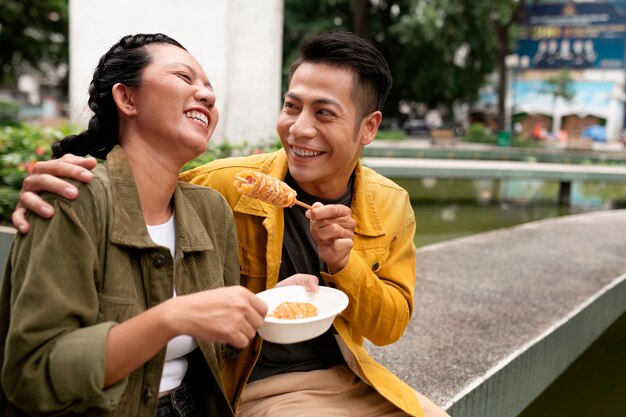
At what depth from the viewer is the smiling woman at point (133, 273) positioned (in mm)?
1376

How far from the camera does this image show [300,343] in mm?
2254

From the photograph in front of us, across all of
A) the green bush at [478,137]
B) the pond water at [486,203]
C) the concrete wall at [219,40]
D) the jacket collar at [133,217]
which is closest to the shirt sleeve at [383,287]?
the jacket collar at [133,217]

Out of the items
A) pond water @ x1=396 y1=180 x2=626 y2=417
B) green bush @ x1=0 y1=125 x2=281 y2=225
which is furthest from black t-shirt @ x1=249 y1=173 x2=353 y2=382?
green bush @ x1=0 y1=125 x2=281 y2=225

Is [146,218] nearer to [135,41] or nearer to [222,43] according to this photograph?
[135,41]

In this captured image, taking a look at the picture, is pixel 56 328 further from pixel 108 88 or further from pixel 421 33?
pixel 421 33

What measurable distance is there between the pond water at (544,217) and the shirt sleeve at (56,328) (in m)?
3.25

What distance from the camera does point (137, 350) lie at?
1.40 m

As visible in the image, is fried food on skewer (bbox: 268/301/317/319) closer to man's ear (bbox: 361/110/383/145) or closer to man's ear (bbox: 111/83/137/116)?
man's ear (bbox: 111/83/137/116)

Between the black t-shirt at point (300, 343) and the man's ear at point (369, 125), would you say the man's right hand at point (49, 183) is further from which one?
the man's ear at point (369, 125)

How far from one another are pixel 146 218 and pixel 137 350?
475mm

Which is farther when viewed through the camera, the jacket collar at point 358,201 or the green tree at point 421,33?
the green tree at point 421,33

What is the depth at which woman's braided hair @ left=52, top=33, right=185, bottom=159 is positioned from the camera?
5.68ft

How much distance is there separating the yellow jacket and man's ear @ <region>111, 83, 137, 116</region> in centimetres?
63

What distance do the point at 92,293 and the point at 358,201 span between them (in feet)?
3.86
